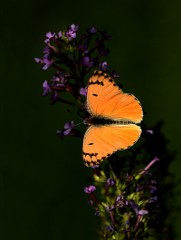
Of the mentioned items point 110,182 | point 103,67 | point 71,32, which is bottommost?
point 110,182

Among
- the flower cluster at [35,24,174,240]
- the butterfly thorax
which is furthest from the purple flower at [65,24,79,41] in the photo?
the butterfly thorax

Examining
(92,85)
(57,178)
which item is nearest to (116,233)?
(92,85)

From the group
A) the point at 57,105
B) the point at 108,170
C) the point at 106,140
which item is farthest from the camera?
the point at 57,105

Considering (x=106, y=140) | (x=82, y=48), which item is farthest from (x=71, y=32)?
(x=106, y=140)

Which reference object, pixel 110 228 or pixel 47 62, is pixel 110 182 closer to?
pixel 110 228

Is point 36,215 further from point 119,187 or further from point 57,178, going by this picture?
point 119,187

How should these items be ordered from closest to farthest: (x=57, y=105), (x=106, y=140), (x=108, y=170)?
(x=106, y=140) < (x=108, y=170) < (x=57, y=105)

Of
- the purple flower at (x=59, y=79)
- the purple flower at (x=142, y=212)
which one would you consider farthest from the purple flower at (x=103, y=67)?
the purple flower at (x=142, y=212)

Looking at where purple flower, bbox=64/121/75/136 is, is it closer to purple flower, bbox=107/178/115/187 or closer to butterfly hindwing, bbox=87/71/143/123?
butterfly hindwing, bbox=87/71/143/123
